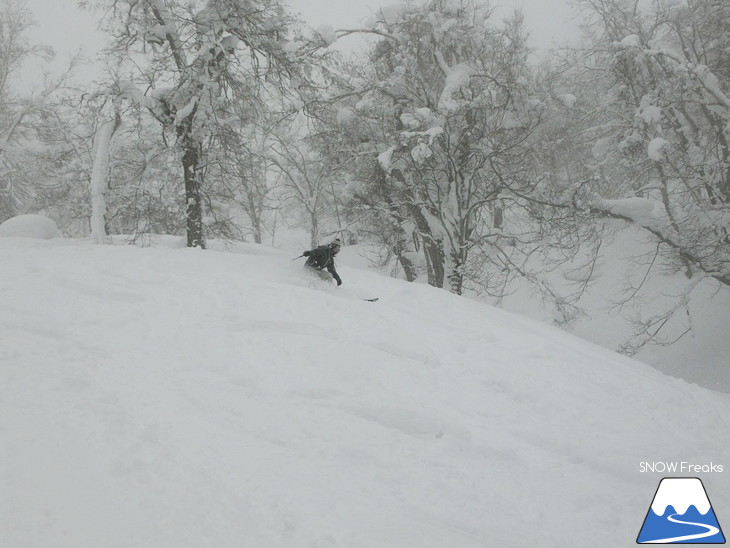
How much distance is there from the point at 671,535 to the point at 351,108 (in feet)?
35.9

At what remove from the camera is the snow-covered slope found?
8.46 feet

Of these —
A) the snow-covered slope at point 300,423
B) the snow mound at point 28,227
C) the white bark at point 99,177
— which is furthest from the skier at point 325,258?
the snow mound at point 28,227

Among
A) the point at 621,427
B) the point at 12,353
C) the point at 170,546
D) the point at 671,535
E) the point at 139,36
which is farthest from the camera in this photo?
the point at 139,36

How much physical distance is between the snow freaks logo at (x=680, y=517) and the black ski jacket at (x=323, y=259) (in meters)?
4.91

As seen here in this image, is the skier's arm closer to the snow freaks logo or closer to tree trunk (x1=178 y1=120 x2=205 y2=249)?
tree trunk (x1=178 y1=120 x2=205 y2=249)

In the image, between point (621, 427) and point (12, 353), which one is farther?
point (621, 427)

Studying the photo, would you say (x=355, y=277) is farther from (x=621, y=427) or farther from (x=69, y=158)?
(x=69, y=158)

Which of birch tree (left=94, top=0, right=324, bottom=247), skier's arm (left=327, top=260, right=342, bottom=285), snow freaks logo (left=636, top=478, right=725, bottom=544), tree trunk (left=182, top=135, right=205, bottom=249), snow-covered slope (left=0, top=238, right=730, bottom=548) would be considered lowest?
snow freaks logo (left=636, top=478, right=725, bottom=544)

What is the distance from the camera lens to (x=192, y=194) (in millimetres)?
9820

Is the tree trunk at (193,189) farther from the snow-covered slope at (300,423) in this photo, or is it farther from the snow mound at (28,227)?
the snow mound at (28,227)

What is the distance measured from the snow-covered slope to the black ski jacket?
832mm

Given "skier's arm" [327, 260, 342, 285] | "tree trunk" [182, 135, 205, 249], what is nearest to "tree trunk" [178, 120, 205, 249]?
"tree trunk" [182, 135, 205, 249]

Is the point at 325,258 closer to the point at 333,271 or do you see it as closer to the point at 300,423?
the point at 333,271

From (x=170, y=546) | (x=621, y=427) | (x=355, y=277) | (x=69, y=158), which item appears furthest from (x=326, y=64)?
(x=69, y=158)
